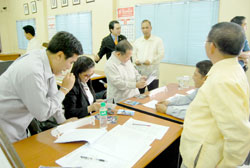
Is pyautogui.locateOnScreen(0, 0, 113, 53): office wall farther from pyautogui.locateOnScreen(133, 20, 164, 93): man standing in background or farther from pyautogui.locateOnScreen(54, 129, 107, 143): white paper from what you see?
pyautogui.locateOnScreen(54, 129, 107, 143): white paper

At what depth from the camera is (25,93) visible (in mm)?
1110

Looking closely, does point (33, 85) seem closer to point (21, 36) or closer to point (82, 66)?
point (82, 66)

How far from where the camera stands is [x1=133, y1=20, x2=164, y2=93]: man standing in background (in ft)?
10.9

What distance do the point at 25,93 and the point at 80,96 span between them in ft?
2.56

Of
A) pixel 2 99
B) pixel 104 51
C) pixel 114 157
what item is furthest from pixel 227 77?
pixel 104 51

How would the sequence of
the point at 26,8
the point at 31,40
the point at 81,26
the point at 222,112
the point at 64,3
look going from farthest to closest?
1. the point at 26,8
2. the point at 64,3
3. the point at 81,26
4. the point at 31,40
5. the point at 222,112

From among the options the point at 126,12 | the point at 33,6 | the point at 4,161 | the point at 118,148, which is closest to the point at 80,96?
the point at 118,148

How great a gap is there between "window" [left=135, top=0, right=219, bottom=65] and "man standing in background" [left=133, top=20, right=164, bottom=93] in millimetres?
454

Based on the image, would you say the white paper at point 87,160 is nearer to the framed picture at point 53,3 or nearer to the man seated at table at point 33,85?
the man seated at table at point 33,85

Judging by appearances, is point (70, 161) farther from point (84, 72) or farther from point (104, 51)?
point (104, 51)

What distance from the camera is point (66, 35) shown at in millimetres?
1198

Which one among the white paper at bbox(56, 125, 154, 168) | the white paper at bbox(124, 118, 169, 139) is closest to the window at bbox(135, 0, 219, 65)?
the white paper at bbox(124, 118, 169, 139)

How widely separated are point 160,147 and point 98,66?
4.24 m

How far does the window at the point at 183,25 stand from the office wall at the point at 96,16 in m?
0.13
